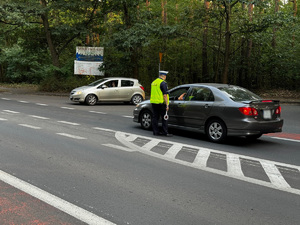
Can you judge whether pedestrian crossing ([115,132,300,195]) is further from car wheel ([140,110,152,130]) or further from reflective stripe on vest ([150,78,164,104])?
car wheel ([140,110,152,130])

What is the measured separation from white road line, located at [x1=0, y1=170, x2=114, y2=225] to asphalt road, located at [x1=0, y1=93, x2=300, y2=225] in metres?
0.01

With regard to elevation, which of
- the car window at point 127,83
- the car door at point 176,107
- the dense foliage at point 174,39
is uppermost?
the dense foliage at point 174,39

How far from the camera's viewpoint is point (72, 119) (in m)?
13.0

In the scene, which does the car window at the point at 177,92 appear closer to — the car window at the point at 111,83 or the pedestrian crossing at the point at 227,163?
the pedestrian crossing at the point at 227,163

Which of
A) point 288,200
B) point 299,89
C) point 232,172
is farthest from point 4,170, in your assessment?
point 299,89

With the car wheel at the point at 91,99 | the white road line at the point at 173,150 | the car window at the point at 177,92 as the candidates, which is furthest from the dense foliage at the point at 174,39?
the white road line at the point at 173,150

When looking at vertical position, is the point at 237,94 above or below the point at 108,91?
above

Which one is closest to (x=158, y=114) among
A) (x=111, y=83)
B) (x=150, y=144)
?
(x=150, y=144)

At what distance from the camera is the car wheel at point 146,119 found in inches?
429

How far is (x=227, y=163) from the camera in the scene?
677 centimetres

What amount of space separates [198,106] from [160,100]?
1028mm

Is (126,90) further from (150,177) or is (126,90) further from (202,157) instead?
(150,177)

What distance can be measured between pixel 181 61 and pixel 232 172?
25269mm

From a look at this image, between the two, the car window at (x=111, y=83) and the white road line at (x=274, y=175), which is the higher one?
the car window at (x=111, y=83)
